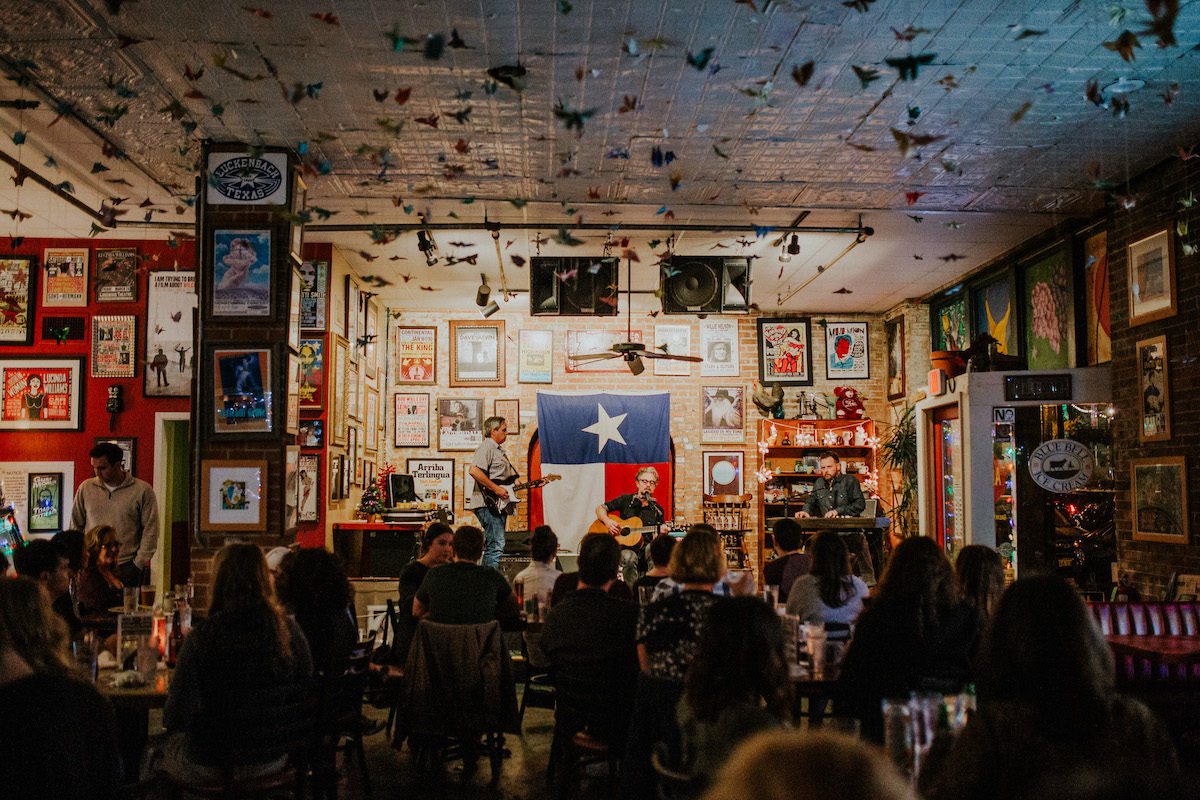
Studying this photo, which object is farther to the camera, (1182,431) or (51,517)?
(51,517)

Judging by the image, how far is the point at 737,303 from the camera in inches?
355

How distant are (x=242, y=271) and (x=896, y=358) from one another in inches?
359

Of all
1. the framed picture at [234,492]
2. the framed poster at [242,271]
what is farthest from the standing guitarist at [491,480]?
the framed poster at [242,271]

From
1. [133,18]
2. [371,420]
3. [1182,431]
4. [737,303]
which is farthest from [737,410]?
[133,18]

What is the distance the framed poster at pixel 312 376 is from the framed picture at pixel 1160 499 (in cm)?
726

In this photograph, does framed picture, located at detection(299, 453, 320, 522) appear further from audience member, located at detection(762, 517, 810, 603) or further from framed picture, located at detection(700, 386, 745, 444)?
framed picture, located at detection(700, 386, 745, 444)

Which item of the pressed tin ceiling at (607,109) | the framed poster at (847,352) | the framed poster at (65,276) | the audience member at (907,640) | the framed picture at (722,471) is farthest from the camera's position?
the framed poster at (847,352)

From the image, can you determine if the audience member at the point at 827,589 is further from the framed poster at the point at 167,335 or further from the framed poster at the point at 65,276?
the framed poster at the point at 65,276

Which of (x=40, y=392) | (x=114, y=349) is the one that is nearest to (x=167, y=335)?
(x=114, y=349)

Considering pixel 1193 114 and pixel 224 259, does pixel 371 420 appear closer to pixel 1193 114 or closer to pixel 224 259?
pixel 224 259

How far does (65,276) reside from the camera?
904 centimetres

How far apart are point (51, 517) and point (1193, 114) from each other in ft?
32.9

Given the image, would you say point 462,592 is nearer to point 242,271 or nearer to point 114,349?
point 242,271

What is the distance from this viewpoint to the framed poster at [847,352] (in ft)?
43.2
